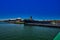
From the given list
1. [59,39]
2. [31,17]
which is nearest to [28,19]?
[31,17]

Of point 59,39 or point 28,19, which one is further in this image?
point 28,19

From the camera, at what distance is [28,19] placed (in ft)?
147

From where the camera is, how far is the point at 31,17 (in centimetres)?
4603

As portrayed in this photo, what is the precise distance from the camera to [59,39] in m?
2.72

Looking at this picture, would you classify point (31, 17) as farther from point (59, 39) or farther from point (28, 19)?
point (59, 39)

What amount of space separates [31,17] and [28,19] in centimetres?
192

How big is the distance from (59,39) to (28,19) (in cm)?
4218

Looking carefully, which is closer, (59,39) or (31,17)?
(59,39)

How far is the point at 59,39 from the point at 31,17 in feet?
142
